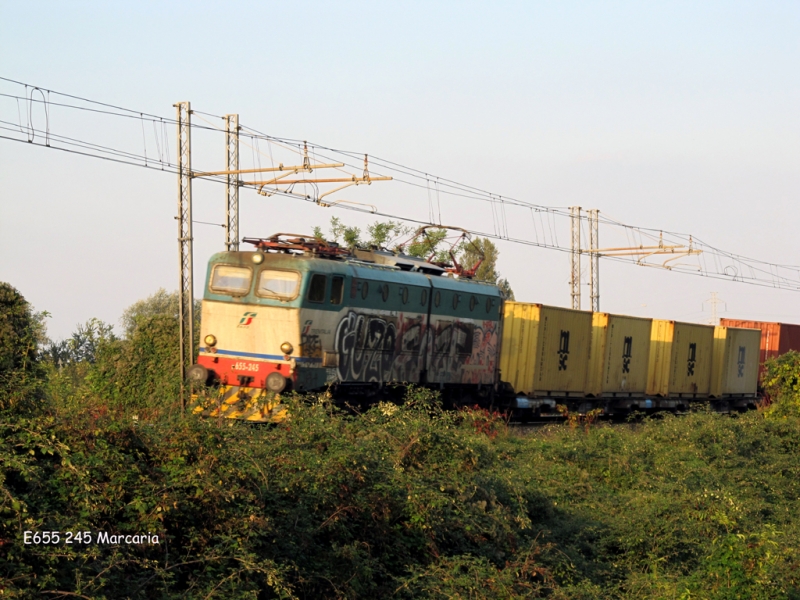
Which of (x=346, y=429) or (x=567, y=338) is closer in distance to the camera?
(x=346, y=429)

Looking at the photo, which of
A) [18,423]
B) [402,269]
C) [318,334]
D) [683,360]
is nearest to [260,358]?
[318,334]

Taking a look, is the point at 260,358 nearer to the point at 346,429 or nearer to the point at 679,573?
the point at 346,429

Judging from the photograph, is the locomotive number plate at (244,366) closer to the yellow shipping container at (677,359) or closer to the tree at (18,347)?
the tree at (18,347)

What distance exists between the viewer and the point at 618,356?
27938 mm

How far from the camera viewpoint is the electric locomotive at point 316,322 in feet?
58.2

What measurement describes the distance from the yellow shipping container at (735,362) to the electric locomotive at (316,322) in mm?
15115

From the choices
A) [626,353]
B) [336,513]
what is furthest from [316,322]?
[626,353]

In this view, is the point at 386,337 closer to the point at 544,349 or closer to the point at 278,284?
the point at 278,284

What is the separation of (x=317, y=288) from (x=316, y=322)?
0.67 metres

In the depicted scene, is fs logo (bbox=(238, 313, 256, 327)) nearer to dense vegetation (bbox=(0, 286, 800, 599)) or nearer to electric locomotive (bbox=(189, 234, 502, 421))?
electric locomotive (bbox=(189, 234, 502, 421))

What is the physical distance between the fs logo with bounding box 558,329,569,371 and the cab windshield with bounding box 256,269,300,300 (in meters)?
10.2

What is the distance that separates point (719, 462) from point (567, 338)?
354 inches

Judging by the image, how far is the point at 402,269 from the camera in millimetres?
20750

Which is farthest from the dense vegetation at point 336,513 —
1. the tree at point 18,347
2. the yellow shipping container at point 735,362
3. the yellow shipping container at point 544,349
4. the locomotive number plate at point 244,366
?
the yellow shipping container at point 735,362
